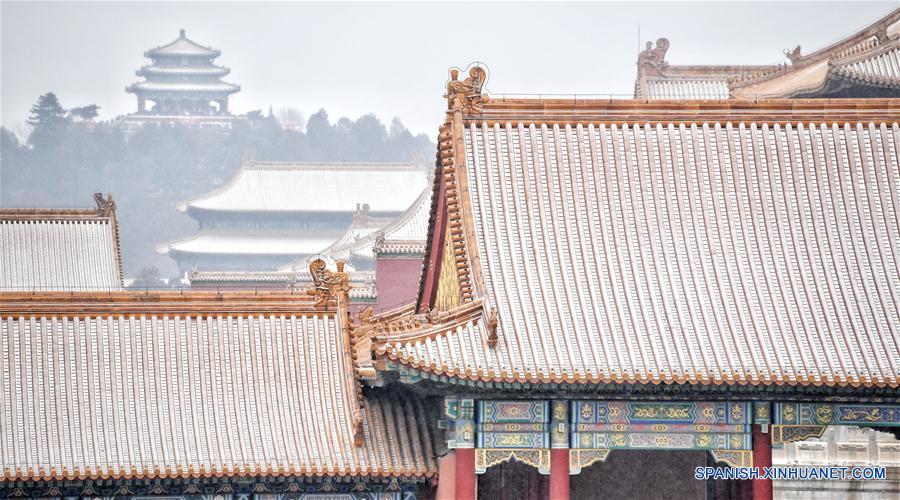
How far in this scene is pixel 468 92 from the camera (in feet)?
Answer: 78.1

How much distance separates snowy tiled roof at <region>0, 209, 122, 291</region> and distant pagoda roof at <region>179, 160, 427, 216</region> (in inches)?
1657

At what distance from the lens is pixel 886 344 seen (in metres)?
21.8

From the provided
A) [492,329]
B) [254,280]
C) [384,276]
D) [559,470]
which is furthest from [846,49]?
[492,329]

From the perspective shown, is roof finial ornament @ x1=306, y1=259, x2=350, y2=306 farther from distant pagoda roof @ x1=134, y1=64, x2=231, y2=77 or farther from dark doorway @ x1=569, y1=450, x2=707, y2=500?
distant pagoda roof @ x1=134, y1=64, x2=231, y2=77

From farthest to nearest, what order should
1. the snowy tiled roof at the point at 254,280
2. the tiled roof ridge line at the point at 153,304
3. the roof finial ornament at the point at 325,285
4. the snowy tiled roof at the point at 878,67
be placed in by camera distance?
the snowy tiled roof at the point at 254,280 < the snowy tiled roof at the point at 878,67 < the roof finial ornament at the point at 325,285 < the tiled roof ridge line at the point at 153,304

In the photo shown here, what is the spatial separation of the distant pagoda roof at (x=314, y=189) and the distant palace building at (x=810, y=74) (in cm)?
3627

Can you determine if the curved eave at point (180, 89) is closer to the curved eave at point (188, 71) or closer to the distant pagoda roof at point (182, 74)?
the distant pagoda roof at point (182, 74)

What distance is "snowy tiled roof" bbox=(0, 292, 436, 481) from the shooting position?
22125 mm

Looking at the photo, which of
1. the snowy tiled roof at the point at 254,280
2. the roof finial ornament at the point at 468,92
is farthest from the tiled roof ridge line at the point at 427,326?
the snowy tiled roof at the point at 254,280

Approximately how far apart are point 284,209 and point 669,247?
7133 cm

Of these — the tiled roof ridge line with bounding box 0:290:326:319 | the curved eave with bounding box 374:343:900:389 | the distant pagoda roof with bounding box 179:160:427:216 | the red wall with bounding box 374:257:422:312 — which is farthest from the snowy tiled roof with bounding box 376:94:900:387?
the distant pagoda roof with bounding box 179:160:427:216

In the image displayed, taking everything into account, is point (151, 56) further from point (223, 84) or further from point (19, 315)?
point (19, 315)

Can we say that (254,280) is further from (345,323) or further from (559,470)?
(559,470)

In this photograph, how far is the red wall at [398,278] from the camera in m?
54.3
